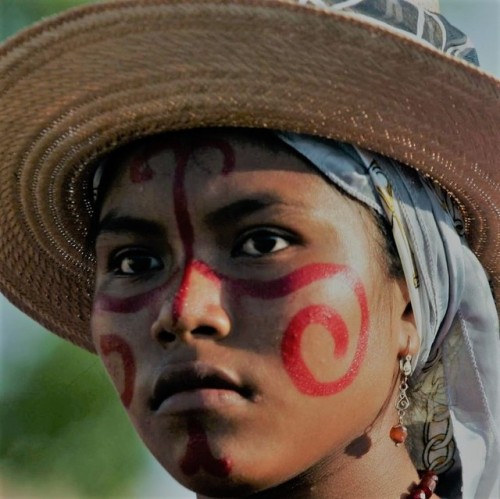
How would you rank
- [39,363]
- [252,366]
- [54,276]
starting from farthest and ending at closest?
[39,363]
[54,276]
[252,366]

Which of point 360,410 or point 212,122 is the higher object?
point 212,122

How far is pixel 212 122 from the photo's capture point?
2.95 m

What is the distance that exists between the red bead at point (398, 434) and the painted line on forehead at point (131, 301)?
667 mm

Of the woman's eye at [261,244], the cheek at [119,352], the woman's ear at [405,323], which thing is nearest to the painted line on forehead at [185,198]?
the woman's eye at [261,244]

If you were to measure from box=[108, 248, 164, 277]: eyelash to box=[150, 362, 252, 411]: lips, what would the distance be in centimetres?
33

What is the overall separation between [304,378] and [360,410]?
0.20 metres

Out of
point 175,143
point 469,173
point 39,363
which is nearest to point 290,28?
point 175,143

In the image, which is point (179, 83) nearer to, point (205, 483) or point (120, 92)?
point (120, 92)

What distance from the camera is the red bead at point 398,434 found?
308 cm

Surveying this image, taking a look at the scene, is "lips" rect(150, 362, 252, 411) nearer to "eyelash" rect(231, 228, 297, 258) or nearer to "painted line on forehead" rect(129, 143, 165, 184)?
"eyelash" rect(231, 228, 297, 258)

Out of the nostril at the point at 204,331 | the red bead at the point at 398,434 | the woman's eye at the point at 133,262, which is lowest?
the red bead at the point at 398,434

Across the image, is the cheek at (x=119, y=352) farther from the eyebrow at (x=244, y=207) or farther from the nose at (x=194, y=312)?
the eyebrow at (x=244, y=207)

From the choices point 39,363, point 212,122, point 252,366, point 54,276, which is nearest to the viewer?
point 252,366

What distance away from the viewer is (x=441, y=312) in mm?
3174
